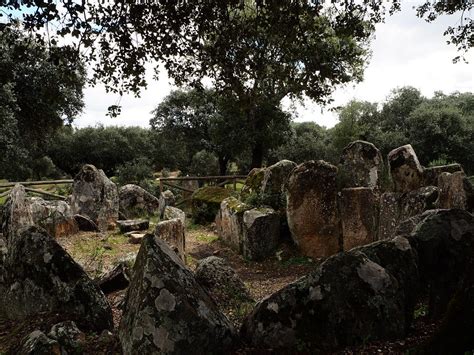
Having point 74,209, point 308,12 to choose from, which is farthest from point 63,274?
point 74,209

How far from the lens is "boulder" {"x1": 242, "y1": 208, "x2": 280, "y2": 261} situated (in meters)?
10.2

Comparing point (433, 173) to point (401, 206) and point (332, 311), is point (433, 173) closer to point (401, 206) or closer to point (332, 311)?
point (401, 206)

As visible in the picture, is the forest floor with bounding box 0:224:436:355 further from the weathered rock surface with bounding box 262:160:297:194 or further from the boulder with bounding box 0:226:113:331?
the weathered rock surface with bounding box 262:160:297:194

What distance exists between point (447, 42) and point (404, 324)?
675 cm

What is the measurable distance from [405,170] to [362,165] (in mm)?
1859

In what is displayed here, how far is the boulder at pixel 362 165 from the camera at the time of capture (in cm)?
1021

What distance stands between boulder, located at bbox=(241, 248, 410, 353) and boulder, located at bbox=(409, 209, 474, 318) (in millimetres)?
590

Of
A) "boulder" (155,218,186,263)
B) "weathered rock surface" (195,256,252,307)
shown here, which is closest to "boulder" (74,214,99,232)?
"boulder" (155,218,186,263)

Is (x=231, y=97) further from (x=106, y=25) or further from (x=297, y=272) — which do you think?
(x=297, y=272)

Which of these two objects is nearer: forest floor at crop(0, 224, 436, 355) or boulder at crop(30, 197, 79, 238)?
forest floor at crop(0, 224, 436, 355)

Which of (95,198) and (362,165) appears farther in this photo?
(95,198)

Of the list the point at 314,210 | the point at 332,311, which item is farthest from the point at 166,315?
the point at 314,210

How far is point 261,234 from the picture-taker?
33.5 ft

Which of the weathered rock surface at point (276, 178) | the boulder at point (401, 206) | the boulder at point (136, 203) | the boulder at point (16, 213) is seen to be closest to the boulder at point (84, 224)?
the boulder at point (16, 213)
